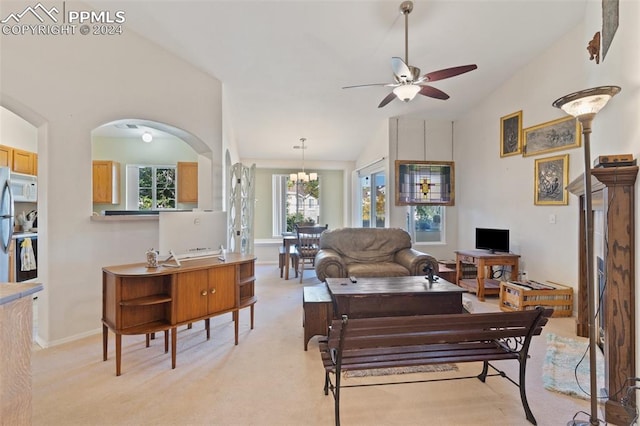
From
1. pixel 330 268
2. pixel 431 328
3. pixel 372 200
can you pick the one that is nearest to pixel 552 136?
pixel 330 268

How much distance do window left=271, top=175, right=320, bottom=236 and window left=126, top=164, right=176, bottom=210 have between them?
226cm

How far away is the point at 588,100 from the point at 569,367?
6.84 ft

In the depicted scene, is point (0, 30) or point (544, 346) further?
point (544, 346)

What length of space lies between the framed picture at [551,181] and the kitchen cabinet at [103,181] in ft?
24.0

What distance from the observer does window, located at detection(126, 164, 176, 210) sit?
21.9 ft

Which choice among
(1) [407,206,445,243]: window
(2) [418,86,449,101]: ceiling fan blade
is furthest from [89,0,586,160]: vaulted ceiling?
(1) [407,206,445,243]: window

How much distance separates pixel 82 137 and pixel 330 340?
315 cm

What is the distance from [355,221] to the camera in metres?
7.66

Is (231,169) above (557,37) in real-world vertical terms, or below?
below

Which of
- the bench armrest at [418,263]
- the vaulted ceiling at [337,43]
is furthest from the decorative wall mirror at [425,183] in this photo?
the bench armrest at [418,263]

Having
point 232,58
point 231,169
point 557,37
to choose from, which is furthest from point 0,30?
point 557,37

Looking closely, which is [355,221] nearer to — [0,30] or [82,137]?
[82,137]

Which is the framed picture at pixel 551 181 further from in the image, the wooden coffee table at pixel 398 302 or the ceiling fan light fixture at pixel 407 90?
the ceiling fan light fixture at pixel 407 90

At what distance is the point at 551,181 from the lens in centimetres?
412
